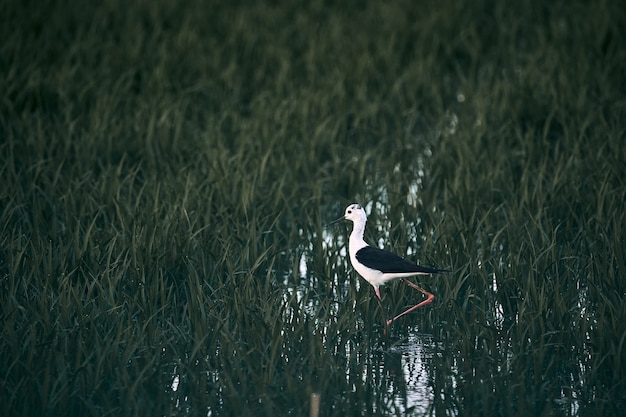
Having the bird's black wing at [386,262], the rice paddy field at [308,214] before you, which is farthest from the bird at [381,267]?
the rice paddy field at [308,214]

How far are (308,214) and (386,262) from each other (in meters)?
1.77

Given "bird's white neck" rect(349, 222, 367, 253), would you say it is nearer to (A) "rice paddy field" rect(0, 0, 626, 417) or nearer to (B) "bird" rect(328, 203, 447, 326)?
(B) "bird" rect(328, 203, 447, 326)

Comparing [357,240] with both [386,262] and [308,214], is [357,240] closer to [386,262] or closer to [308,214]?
[386,262]

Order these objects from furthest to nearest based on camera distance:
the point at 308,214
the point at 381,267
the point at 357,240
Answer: the point at 308,214 → the point at 357,240 → the point at 381,267

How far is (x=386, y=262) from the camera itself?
4.48 meters

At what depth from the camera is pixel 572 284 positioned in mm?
4848

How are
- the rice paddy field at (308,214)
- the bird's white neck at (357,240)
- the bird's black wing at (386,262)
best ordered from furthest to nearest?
the bird's white neck at (357,240) → the bird's black wing at (386,262) → the rice paddy field at (308,214)

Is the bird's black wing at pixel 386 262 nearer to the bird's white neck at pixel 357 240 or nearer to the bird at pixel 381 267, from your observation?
the bird at pixel 381 267

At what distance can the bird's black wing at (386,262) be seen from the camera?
4379 mm

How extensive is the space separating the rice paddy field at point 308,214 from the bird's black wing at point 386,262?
0.21 m

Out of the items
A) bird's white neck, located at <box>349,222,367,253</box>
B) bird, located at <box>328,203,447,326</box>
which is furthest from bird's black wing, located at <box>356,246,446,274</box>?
bird's white neck, located at <box>349,222,367,253</box>

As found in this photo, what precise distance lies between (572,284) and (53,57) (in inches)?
248

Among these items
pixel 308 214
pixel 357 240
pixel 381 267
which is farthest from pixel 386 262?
pixel 308 214

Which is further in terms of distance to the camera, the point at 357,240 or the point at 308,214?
the point at 308,214
